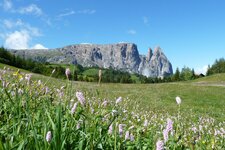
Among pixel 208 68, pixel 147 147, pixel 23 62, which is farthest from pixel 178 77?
pixel 147 147

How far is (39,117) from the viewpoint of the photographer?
11.6 feet

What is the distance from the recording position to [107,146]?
3307mm

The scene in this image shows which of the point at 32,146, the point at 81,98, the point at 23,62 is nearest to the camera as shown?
the point at 32,146

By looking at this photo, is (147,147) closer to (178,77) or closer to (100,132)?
(100,132)

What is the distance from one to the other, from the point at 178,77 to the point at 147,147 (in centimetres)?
13767

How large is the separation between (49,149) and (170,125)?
0.98m

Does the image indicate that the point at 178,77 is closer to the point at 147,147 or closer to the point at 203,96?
the point at 203,96

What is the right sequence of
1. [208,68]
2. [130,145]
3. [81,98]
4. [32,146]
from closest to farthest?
[32,146] → [81,98] → [130,145] → [208,68]

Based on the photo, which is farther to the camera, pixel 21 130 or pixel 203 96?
pixel 203 96

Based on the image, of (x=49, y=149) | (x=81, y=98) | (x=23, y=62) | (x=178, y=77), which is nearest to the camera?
(x=49, y=149)

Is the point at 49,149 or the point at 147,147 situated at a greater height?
the point at 49,149

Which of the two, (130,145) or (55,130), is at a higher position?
(55,130)

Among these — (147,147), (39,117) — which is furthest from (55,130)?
(147,147)

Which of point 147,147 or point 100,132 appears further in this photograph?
point 147,147
